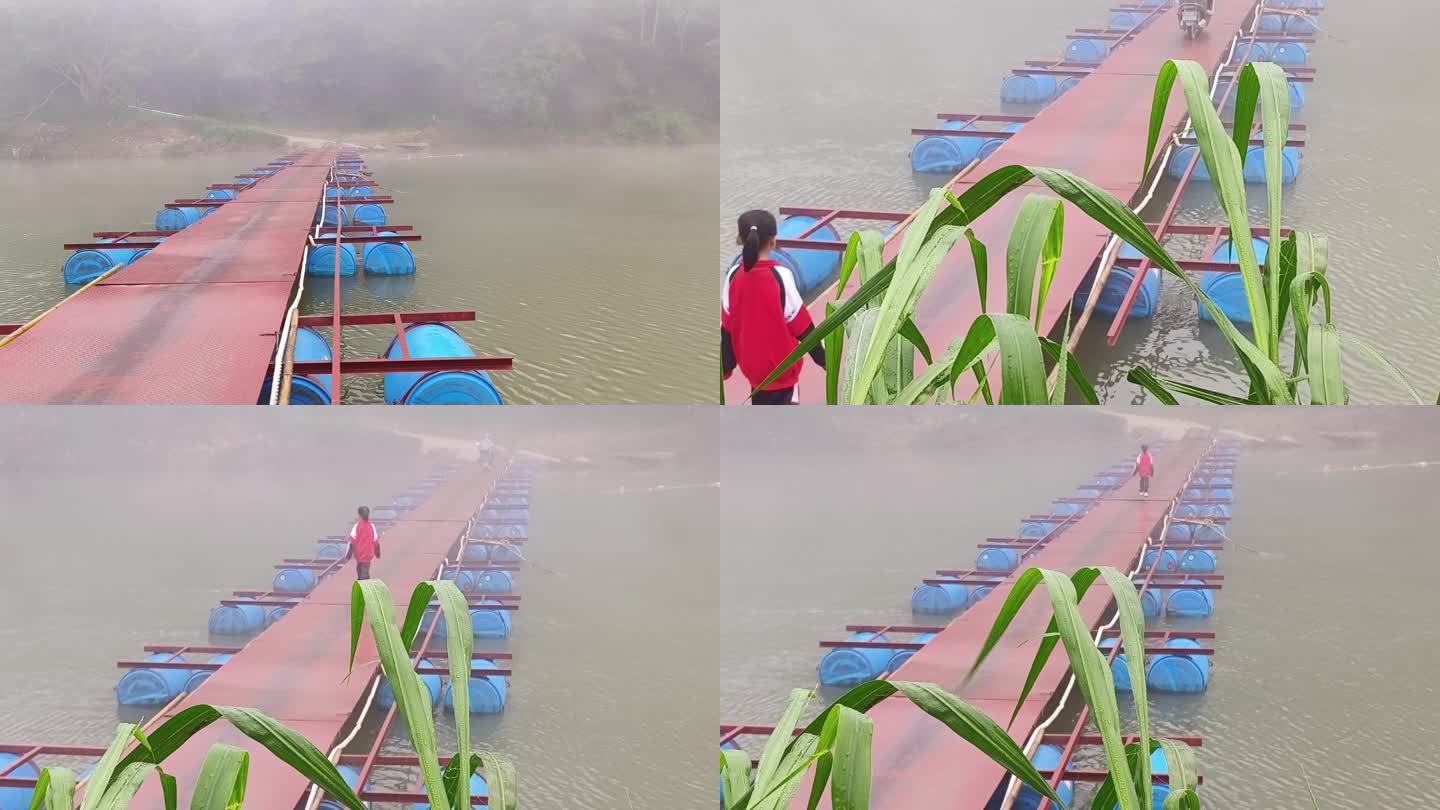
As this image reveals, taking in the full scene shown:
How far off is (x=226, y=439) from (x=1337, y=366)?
1.95 feet

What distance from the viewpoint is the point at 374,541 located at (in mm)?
696

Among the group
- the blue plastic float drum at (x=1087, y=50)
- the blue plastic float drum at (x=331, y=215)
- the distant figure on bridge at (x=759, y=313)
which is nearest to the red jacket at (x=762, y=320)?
the distant figure on bridge at (x=759, y=313)

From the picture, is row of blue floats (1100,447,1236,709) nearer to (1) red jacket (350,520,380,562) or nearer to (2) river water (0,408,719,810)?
(2) river water (0,408,719,810)

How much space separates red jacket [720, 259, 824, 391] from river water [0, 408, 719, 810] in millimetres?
43

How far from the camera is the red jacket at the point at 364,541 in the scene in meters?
0.69

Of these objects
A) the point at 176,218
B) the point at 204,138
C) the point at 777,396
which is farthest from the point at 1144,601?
the point at 204,138

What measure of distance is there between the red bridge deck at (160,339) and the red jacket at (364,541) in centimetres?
26

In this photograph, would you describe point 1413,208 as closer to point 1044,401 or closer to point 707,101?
point 707,101

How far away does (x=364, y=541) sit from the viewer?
2.29 feet

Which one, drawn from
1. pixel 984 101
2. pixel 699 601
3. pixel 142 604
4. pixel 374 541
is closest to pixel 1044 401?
pixel 699 601

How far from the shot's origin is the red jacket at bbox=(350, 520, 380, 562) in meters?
0.69

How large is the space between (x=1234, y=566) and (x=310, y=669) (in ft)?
2.21

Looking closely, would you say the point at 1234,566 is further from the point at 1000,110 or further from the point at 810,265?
the point at 1000,110

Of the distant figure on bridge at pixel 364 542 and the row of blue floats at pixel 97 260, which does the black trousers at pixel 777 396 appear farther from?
the row of blue floats at pixel 97 260
